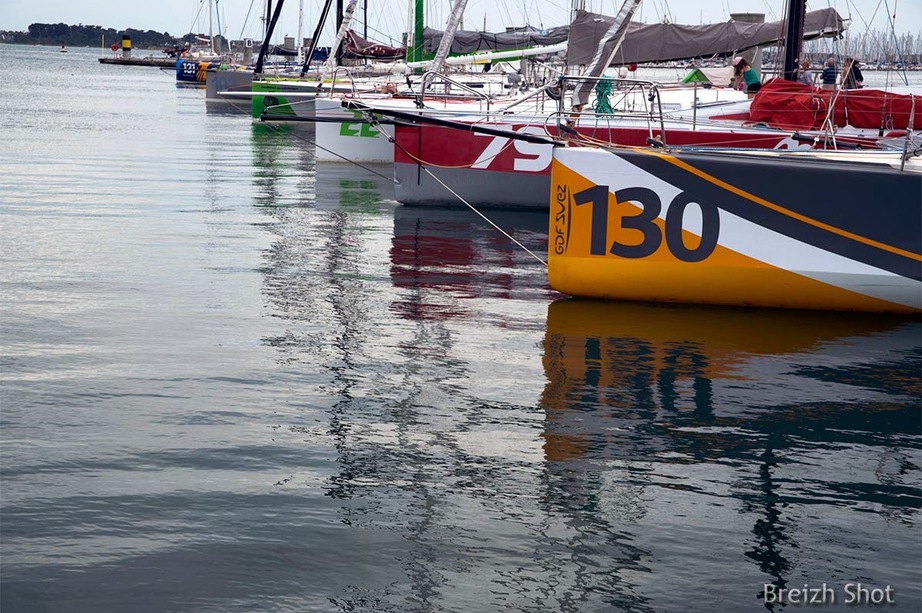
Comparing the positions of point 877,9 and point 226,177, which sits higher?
point 877,9

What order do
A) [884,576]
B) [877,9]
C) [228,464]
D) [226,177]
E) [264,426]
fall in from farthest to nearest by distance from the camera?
[226,177], [877,9], [264,426], [228,464], [884,576]

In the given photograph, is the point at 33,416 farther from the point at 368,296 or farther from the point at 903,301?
the point at 903,301

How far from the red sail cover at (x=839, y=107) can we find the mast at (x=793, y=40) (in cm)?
164

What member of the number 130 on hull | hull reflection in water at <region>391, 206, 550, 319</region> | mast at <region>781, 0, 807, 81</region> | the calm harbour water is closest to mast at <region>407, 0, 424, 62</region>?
hull reflection in water at <region>391, 206, 550, 319</region>

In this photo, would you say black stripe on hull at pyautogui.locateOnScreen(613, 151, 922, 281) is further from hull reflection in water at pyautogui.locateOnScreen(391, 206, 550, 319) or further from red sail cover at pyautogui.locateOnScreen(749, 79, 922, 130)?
red sail cover at pyautogui.locateOnScreen(749, 79, 922, 130)

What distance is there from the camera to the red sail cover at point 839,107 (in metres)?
13.0

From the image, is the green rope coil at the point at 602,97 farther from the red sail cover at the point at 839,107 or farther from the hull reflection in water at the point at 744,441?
the hull reflection in water at the point at 744,441

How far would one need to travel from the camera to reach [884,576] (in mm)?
4582

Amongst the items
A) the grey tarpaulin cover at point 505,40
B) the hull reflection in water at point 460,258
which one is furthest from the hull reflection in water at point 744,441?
the grey tarpaulin cover at point 505,40

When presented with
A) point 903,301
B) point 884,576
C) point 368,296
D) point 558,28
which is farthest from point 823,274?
point 558,28

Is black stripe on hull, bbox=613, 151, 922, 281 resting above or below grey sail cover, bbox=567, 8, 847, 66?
below

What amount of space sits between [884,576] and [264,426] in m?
3.34

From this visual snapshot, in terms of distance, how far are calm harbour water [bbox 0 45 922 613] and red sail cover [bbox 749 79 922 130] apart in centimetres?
396

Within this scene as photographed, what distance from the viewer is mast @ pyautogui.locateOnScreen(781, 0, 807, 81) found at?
15.0 metres
